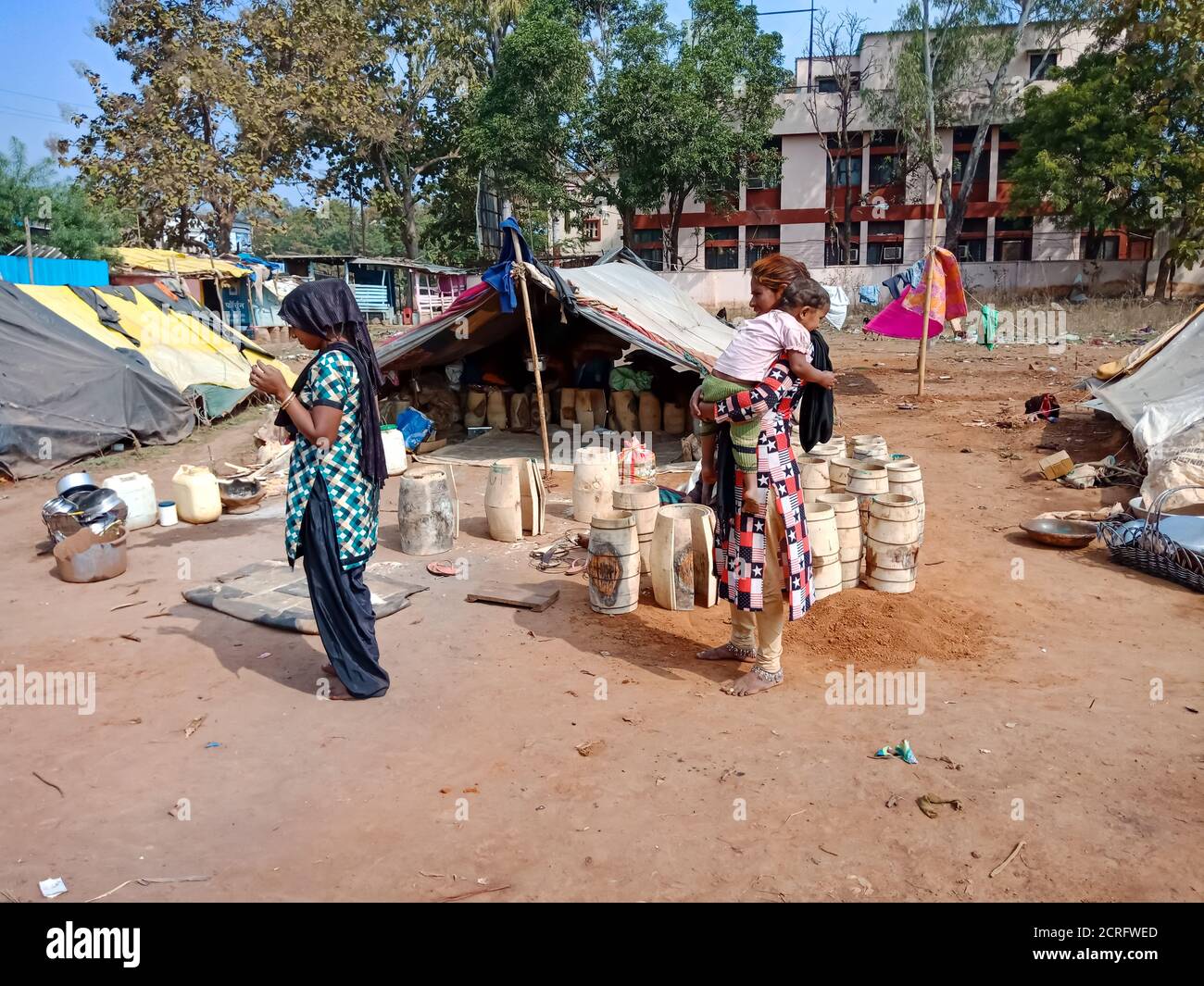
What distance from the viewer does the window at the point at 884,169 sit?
105ft

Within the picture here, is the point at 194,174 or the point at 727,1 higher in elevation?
the point at 727,1

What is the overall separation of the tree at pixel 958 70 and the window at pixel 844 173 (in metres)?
1.85

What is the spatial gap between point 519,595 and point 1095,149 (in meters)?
24.0

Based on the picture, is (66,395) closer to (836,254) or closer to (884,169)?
(836,254)

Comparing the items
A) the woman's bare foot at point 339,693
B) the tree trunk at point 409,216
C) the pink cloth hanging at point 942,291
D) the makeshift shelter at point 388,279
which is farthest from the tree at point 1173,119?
the woman's bare foot at point 339,693

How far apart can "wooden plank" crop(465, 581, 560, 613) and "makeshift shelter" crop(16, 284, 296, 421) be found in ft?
23.4

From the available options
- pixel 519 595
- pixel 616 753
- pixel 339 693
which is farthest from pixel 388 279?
pixel 616 753

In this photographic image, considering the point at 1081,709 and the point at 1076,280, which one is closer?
the point at 1081,709

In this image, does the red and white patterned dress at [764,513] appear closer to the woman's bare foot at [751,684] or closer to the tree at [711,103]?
the woman's bare foot at [751,684]

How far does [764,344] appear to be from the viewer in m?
3.62

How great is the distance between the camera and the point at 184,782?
3.27 m

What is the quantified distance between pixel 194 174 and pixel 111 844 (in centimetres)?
2200

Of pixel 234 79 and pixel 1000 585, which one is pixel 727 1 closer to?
pixel 234 79
